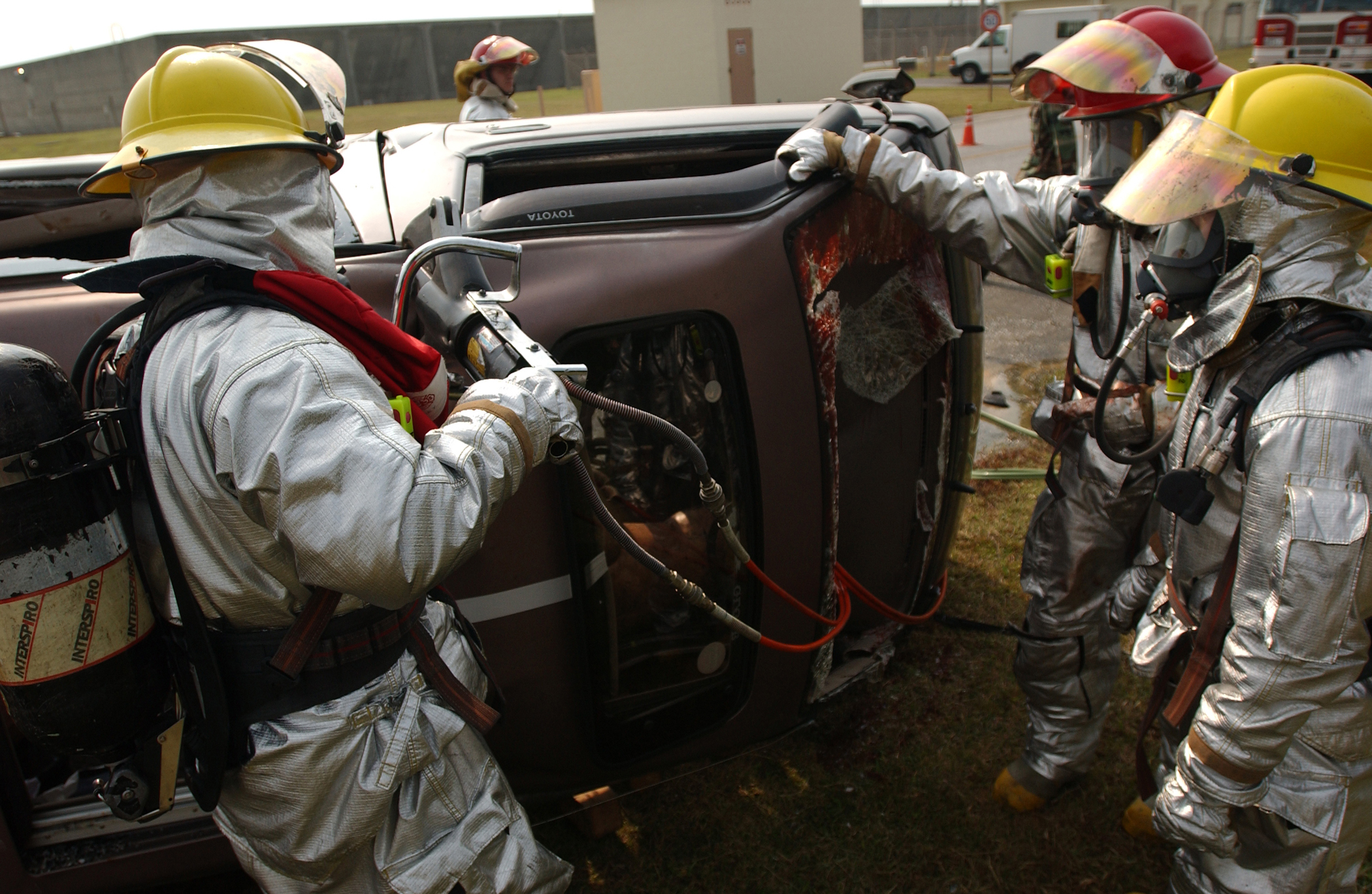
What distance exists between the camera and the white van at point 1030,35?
22141mm

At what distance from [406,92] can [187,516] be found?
28545 millimetres

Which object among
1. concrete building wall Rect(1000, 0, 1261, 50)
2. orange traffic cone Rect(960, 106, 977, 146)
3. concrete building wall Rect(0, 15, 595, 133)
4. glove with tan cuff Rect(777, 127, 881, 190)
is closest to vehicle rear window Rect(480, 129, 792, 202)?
glove with tan cuff Rect(777, 127, 881, 190)

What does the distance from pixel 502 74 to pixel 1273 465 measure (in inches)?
224

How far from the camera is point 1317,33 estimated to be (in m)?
13.6

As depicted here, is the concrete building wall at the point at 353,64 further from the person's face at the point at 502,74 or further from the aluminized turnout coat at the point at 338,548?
the aluminized turnout coat at the point at 338,548

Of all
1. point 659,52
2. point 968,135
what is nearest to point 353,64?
point 659,52

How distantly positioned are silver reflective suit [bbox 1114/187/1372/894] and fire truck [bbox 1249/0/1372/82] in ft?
46.6

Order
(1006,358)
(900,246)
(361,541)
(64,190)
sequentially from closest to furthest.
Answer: (361,541)
(900,246)
(64,190)
(1006,358)

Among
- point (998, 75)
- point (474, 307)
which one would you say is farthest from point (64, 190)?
point (998, 75)

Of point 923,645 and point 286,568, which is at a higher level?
point 286,568

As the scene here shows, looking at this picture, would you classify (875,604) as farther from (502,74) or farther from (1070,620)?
(502,74)

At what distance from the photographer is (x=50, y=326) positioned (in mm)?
1809

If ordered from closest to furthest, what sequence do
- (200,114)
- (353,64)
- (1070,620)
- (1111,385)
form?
(200,114) < (1111,385) < (1070,620) < (353,64)

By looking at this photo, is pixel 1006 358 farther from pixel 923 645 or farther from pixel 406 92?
pixel 406 92
